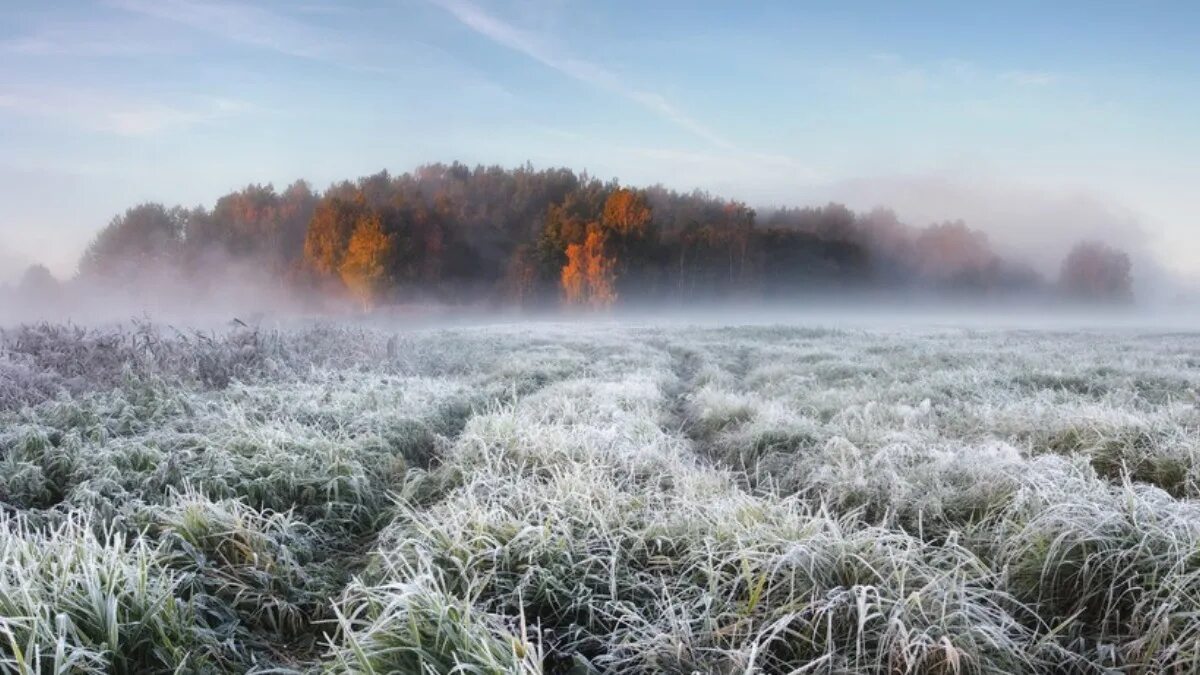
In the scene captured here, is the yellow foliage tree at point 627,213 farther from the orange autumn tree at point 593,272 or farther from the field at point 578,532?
the field at point 578,532

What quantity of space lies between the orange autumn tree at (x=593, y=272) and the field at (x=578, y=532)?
119 ft

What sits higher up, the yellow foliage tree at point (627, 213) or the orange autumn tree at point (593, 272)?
the yellow foliage tree at point (627, 213)

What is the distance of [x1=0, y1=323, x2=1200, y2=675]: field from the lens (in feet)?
9.04

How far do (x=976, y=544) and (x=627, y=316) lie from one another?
42.2 m

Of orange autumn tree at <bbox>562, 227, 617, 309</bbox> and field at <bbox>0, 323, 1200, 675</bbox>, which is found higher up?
orange autumn tree at <bbox>562, 227, 617, 309</bbox>

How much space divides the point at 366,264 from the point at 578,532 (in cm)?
3768

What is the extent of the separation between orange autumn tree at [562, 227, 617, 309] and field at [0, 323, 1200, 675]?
36.1m

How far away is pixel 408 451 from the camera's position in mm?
7148

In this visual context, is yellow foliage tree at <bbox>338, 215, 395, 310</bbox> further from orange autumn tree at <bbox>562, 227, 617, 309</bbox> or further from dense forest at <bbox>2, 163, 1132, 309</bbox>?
orange autumn tree at <bbox>562, 227, 617, 309</bbox>

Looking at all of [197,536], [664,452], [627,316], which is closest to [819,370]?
[664,452]

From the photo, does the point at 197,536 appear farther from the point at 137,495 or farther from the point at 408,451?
the point at 408,451

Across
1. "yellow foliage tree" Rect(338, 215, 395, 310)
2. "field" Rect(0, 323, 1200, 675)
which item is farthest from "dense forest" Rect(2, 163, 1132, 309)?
"field" Rect(0, 323, 1200, 675)

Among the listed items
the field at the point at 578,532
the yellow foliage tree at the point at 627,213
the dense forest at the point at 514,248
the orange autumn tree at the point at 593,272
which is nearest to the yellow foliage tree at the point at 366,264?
the dense forest at the point at 514,248

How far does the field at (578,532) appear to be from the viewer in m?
2.76
